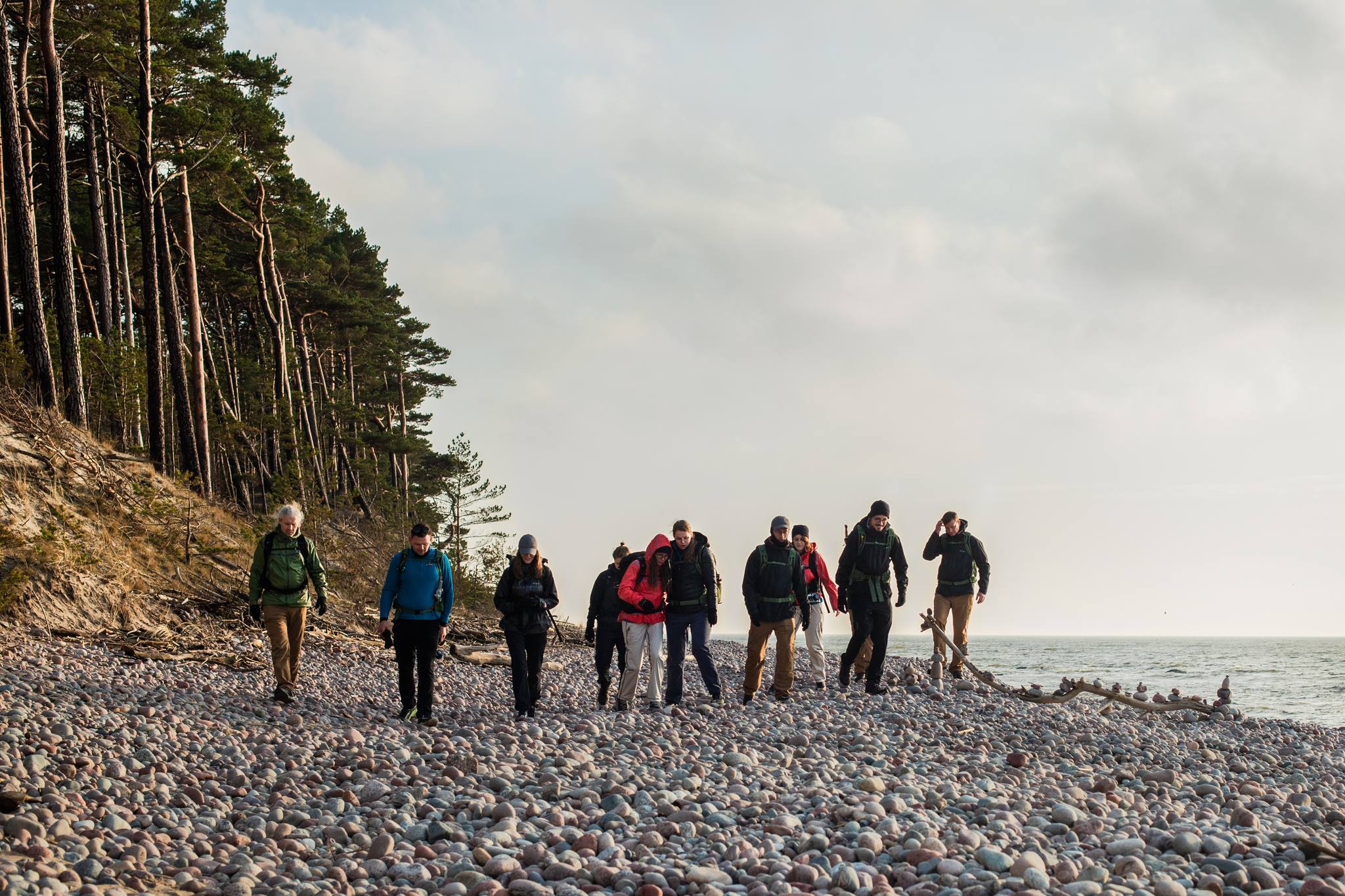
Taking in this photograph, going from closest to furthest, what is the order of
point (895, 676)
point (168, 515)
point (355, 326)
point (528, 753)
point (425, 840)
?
point (425, 840) < point (528, 753) < point (895, 676) < point (168, 515) < point (355, 326)

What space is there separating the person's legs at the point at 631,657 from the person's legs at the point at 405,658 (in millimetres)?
2335

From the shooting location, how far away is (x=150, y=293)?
2339 centimetres

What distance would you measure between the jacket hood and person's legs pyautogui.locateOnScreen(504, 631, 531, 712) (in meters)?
1.56

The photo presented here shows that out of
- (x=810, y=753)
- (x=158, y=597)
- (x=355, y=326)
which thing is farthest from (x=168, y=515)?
(x=355, y=326)

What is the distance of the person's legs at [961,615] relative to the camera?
1395cm

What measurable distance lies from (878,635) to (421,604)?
18.1 ft

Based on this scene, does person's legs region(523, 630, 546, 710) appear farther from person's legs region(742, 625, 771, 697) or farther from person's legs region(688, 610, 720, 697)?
person's legs region(742, 625, 771, 697)

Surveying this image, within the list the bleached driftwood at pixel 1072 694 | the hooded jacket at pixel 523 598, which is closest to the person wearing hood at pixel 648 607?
the hooded jacket at pixel 523 598

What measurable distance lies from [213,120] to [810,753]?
23076mm

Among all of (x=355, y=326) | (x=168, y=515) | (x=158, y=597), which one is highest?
(x=355, y=326)

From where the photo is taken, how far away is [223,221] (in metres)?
31.9

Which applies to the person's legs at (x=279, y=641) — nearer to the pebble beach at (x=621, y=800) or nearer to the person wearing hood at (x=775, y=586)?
the pebble beach at (x=621, y=800)

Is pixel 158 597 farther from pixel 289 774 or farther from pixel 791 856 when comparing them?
pixel 791 856

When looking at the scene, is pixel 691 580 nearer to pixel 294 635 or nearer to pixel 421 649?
pixel 421 649
